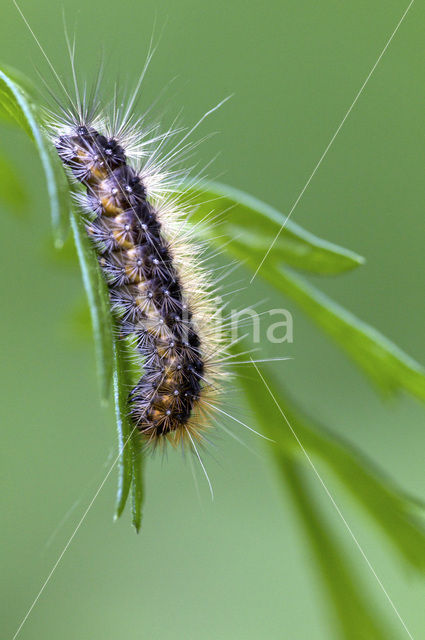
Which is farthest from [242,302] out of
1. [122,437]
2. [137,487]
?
[122,437]

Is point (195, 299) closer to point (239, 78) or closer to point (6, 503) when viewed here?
point (6, 503)

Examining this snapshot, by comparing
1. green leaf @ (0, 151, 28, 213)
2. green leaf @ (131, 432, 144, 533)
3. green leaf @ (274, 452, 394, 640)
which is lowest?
green leaf @ (274, 452, 394, 640)

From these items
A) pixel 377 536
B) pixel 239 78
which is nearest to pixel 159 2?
pixel 239 78

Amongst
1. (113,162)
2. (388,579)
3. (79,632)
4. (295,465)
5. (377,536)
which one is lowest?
(79,632)

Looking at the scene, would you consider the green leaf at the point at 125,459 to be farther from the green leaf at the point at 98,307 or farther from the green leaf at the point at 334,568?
the green leaf at the point at 334,568

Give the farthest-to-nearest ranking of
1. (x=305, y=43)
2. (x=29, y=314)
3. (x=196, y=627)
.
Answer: (x=305, y=43), (x=29, y=314), (x=196, y=627)

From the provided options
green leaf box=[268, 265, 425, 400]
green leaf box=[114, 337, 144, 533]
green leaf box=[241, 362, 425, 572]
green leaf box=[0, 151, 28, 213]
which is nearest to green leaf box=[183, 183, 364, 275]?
green leaf box=[268, 265, 425, 400]

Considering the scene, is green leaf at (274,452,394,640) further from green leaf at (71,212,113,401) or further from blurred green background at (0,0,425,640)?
blurred green background at (0,0,425,640)
